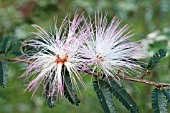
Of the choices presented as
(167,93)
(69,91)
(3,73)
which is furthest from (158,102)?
(3,73)

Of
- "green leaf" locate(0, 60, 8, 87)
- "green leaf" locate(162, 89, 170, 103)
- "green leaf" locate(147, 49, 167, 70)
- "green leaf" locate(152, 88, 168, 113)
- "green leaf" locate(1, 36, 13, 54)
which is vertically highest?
"green leaf" locate(1, 36, 13, 54)

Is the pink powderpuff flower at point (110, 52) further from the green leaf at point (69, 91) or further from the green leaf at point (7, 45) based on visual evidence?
the green leaf at point (7, 45)

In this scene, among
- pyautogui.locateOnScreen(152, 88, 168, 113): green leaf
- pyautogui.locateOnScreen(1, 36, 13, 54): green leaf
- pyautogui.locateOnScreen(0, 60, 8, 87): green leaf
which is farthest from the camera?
pyautogui.locateOnScreen(1, 36, 13, 54): green leaf

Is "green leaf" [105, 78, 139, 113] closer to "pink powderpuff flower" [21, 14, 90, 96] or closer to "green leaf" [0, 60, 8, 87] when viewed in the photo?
"pink powderpuff flower" [21, 14, 90, 96]

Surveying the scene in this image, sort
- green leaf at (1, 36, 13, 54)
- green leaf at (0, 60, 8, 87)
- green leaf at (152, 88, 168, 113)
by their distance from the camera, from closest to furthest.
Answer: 1. green leaf at (152, 88, 168, 113)
2. green leaf at (0, 60, 8, 87)
3. green leaf at (1, 36, 13, 54)

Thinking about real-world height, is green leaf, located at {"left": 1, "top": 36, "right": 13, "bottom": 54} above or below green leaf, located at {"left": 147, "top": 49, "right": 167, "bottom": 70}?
above

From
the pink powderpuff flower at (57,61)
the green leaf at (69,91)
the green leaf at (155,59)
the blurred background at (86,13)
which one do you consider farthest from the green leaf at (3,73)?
the blurred background at (86,13)

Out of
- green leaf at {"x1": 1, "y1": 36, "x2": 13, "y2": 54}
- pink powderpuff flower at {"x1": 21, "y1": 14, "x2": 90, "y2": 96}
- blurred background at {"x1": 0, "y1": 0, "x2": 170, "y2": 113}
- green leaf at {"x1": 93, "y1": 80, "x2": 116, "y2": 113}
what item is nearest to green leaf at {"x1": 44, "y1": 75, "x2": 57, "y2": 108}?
pink powderpuff flower at {"x1": 21, "y1": 14, "x2": 90, "y2": 96}

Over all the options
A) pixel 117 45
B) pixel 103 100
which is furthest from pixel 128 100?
pixel 117 45

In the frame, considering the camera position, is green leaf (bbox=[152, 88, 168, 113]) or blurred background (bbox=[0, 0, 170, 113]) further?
blurred background (bbox=[0, 0, 170, 113])
